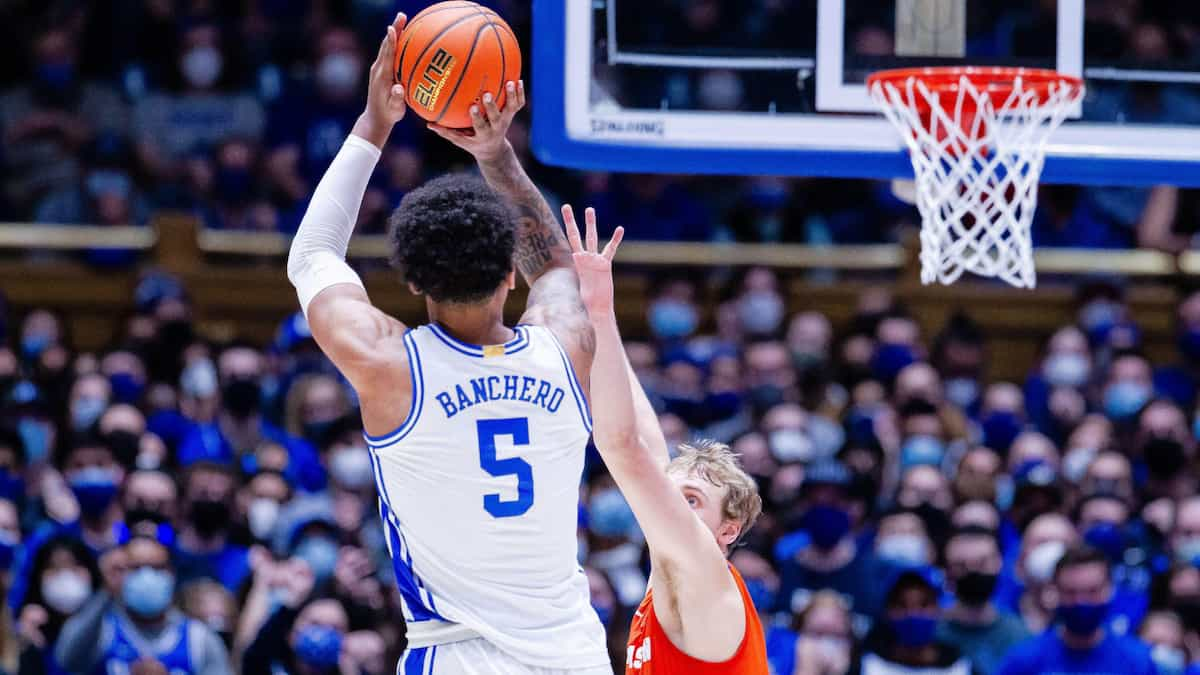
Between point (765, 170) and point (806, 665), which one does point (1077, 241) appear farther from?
point (765, 170)

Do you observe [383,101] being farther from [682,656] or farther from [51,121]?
[51,121]

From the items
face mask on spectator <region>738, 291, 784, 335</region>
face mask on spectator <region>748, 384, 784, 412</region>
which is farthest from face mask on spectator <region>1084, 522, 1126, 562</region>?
face mask on spectator <region>738, 291, 784, 335</region>

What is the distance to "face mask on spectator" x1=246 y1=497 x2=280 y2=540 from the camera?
7348mm

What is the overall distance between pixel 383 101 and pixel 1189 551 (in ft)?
15.9

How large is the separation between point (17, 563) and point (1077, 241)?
5.82 m

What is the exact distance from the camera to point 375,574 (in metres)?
6.79

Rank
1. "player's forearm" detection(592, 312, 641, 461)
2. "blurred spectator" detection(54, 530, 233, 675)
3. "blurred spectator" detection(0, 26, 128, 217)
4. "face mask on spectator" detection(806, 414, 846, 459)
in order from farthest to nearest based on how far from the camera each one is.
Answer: "blurred spectator" detection(0, 26, 128, 217)
"face mask on spectator" detection(806, 414, 846, 459)
"blurred spectator" detection(54, 530, 233, 675)
"player's forearm" detection(592, 312, 641, 461)

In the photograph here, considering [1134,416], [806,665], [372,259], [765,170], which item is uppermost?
[765,170]

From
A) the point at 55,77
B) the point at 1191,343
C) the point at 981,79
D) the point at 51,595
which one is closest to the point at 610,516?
the point at 51,595

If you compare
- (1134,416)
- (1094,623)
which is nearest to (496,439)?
(1094,623)

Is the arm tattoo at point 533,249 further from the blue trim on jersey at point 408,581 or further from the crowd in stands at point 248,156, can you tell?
the crowd in stands at point 248,156

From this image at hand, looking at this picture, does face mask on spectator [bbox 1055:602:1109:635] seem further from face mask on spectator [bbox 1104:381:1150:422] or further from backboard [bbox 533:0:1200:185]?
backboard [bbox 533:0:1200:185]

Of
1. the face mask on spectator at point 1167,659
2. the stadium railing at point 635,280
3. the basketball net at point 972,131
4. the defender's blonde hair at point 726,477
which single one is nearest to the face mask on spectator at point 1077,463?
the face mask on spectator at point 1167,659

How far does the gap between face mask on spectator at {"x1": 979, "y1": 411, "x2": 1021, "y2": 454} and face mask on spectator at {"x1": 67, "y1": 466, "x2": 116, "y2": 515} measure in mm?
3997
